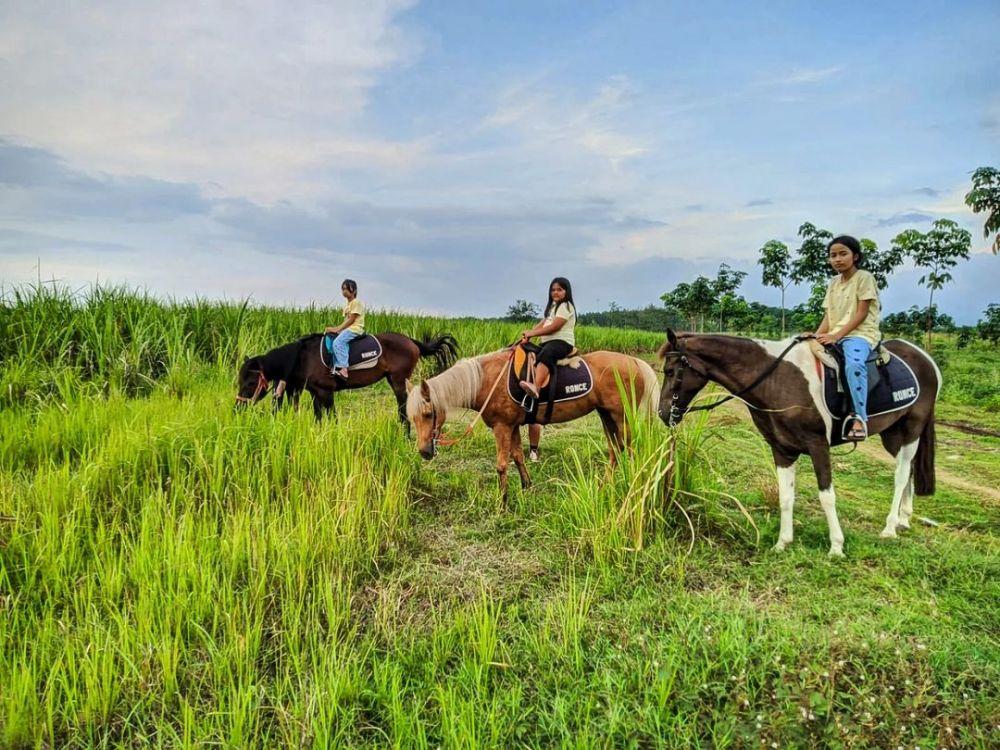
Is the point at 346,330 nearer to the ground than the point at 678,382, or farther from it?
farther from it

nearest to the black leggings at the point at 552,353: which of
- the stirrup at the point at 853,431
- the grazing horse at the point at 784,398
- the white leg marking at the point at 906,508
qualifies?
the grazing horse at the point at 784,398

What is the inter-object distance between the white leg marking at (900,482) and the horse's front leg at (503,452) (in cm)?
314

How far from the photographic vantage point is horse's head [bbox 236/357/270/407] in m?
6.81

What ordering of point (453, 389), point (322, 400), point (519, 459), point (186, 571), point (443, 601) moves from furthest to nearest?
1. point (322, 400)
2. point (519, 459)
3. point (453, 389)
4. point (443, 601)
5. point (186, 571)

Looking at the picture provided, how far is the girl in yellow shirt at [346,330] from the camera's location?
23.8 feet

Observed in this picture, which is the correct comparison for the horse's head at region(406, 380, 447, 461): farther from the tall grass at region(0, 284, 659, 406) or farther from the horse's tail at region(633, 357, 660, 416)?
the tall grass at region(0, 284, 659, 406)

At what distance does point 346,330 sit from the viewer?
7.40 meters

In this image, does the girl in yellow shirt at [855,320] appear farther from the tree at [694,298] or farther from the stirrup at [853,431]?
the tree at [694,298]

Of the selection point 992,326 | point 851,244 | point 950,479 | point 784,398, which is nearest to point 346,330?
point 784,398

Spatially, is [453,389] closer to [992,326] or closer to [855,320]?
[855,320]

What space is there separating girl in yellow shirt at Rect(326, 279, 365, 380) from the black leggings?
130 inches

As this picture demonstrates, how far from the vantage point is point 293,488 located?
418 centimetres

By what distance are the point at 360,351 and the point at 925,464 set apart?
6741 millimetres

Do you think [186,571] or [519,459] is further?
[519,459]
